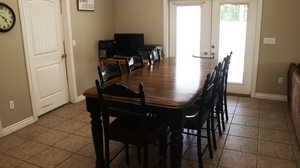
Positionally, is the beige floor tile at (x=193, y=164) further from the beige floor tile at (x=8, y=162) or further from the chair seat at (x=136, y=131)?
the beige floor tile at (x=8, y=162)

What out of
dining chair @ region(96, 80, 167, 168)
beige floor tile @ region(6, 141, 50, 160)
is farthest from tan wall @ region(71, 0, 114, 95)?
dining chair @ region(96, 80, 167, 168)

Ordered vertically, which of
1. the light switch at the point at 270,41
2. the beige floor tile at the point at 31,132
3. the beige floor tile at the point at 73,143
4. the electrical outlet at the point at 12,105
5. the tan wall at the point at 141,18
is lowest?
the beige floor tile at the point at 73,143

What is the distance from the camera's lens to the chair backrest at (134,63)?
10.8 ft

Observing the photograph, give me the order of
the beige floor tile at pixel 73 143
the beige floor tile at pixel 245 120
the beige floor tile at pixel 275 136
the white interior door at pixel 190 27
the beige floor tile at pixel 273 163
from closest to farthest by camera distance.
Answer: the beige floor tile at pixel 273 163 < the beige floor tile at pixel 73 143 < the beige floor tile at pixel 275 136 < the beige floor tile at pixel 245 120 < the white interior door at pixel 190 27

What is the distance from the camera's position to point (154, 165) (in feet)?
8.70

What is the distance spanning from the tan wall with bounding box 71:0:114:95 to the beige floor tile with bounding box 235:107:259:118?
9.16ft

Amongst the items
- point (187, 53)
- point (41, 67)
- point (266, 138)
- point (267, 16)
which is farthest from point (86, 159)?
point (267, 16)

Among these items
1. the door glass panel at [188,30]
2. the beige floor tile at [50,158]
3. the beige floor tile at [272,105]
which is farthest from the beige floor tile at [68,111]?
the beige floor tile at [272,105]

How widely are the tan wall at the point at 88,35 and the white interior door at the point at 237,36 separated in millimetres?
2168

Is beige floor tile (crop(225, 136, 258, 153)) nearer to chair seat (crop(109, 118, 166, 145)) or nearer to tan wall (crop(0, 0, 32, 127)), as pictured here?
chair seat (crop(109, 118, 166, 145))

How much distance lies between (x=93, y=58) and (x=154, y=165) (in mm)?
3039

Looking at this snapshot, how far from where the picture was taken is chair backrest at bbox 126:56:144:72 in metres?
3.29

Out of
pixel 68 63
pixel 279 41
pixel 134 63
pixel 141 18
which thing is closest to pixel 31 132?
pixel 68 63

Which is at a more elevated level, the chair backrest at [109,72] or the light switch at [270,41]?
the light switch at [270,41]
